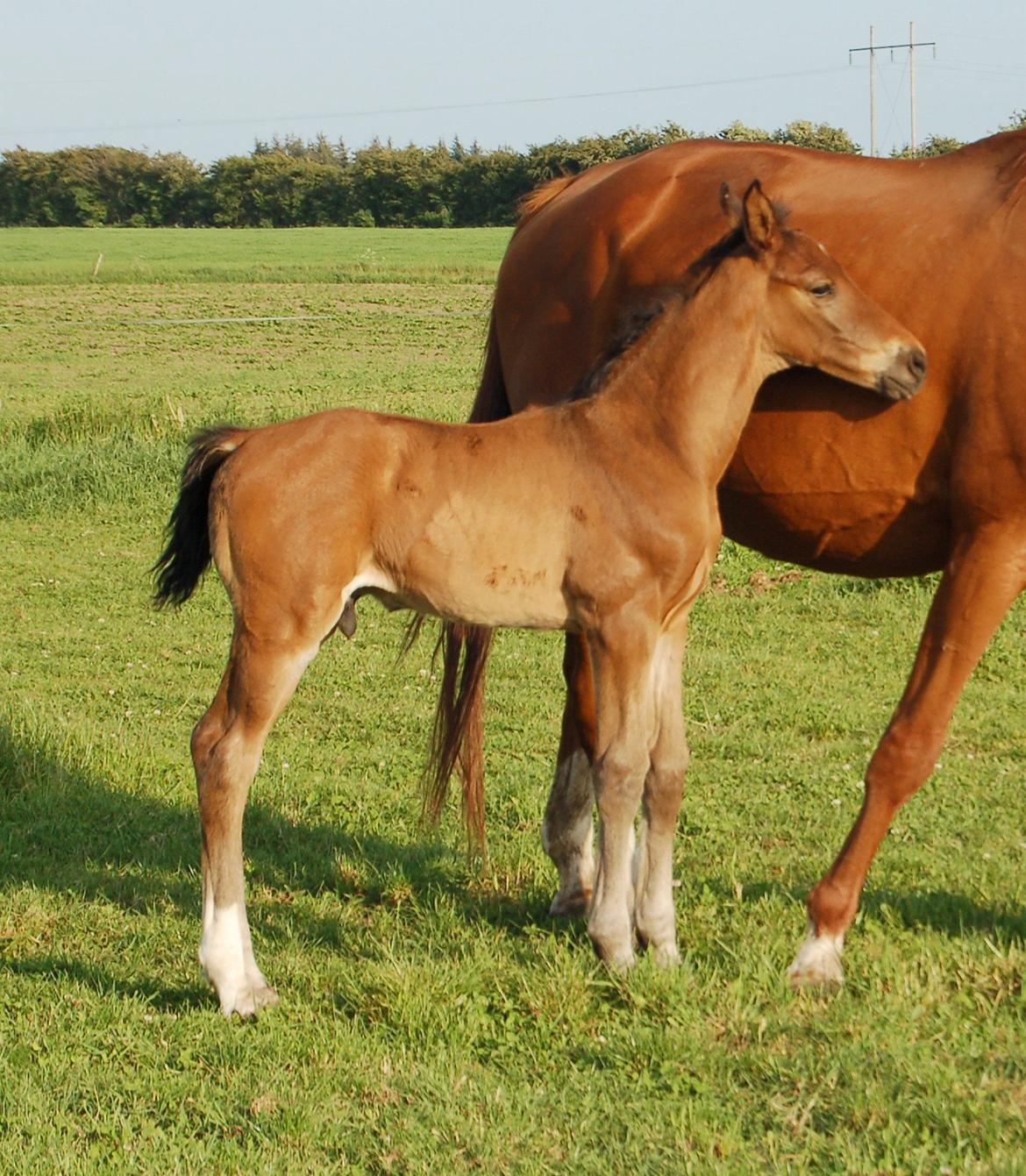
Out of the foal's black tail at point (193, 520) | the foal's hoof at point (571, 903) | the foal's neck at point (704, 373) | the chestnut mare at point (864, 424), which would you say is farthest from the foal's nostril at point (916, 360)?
the foal's hoof at point (571, 903)

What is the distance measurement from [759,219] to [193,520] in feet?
5.90

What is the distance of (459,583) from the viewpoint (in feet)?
13.0

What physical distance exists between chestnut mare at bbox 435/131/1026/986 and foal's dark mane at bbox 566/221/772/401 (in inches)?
18.4

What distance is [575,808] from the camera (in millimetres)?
4914

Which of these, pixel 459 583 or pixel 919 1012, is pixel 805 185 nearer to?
pixel 459 583

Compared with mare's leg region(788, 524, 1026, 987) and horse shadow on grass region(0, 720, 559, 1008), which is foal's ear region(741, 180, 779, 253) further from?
horse shadow on grass region(0, 720, 559, 1008)

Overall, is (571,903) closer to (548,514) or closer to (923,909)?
(923,909)

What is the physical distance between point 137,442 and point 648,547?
1090 centimetres

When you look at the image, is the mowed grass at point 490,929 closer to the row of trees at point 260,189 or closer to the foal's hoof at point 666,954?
the foal's hoof at point 666,954

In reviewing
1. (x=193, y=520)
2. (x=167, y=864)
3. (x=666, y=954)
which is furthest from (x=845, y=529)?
(x=167, y=864)

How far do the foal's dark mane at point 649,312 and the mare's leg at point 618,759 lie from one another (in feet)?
2.42

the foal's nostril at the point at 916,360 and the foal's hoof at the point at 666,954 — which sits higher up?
the foal's nostril at the point at 916,360

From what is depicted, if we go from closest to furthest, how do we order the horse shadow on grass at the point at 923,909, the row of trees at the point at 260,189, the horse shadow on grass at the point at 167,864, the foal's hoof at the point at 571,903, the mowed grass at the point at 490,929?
the mowed grass at the point at 490,929
the horse shadow on grass at the point at 923,909
the horse shadow on grass at the point at 167,864
the foal's hoof at the point at 571,903
the row of trees at the point at 260,189

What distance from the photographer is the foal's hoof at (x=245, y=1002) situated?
396 centimetres
